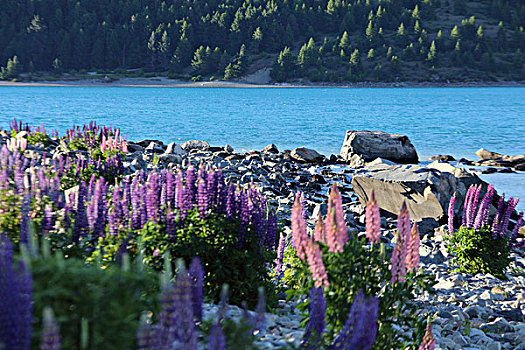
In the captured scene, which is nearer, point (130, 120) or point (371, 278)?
point (371, 278)

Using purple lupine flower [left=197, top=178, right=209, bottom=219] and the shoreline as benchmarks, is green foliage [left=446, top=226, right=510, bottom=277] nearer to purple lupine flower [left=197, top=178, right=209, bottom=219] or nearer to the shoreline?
purple lupine flower [left=197, top=178, right=209, bottom=219]

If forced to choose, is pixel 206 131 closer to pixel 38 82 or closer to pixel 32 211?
pixel 32 211

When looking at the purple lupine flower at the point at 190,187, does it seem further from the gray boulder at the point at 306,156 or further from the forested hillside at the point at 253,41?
the forested hillside at the point at 253,41

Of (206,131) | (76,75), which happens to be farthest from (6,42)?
(206,131)

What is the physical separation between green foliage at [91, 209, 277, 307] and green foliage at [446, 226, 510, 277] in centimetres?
375

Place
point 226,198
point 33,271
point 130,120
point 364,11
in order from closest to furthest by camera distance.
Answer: point 33,271
point 226,198
point 130,120
point 364,11

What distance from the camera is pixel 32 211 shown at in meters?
4.82

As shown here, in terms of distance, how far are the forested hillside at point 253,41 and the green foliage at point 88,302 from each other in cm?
12972

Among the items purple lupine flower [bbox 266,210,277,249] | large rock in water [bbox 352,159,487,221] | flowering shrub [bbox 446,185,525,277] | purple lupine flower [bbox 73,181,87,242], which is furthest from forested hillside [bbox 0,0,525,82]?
purple lupine flower [bbox 73,181,87,242]

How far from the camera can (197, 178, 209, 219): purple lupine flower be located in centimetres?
499

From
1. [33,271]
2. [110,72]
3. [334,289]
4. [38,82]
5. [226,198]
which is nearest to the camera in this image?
[33,271]

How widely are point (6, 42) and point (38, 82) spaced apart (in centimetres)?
3024

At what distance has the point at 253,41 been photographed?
496 ft

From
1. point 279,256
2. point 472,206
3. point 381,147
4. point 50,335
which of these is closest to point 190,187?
point 279,256
